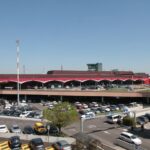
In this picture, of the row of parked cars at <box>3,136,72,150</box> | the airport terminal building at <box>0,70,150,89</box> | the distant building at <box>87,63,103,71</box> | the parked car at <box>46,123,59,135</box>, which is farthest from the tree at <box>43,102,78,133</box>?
the distant building at <box>87,63,103,71</box>

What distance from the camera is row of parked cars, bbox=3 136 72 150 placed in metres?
36.5

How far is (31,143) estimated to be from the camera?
1507 inches

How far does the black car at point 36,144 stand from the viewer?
37.0 m

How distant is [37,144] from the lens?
123ft

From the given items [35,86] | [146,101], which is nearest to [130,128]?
[146,101]

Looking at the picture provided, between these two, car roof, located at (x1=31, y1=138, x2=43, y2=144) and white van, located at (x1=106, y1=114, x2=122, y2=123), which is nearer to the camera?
car roof, located at (x1=31, y1=138, x2=43, y2=144)

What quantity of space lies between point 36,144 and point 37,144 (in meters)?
0.11

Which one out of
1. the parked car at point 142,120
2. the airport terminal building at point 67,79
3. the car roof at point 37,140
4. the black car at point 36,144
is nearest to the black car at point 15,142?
the black car at point 36,144

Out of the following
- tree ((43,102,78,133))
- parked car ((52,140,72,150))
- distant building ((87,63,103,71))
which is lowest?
parked car ((52,140,72,150))

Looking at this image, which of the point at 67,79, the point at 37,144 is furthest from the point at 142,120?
the point at 67,79

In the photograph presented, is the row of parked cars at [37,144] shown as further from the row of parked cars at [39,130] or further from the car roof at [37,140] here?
the row of parked cars at [39,130]

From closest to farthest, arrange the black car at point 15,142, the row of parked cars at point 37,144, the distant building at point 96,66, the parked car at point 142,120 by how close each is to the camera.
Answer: the row of parked cars at point 37,144 → the black car at point 15,142 → the parked car at point 142,120 → the distant building at point 96,66

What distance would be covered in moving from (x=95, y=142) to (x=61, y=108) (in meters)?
13.2

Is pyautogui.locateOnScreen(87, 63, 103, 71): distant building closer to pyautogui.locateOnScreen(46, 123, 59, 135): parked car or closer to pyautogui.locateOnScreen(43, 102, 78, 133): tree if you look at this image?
pyautogui.locateOnScreen(43, 102, 78, 133): tree
